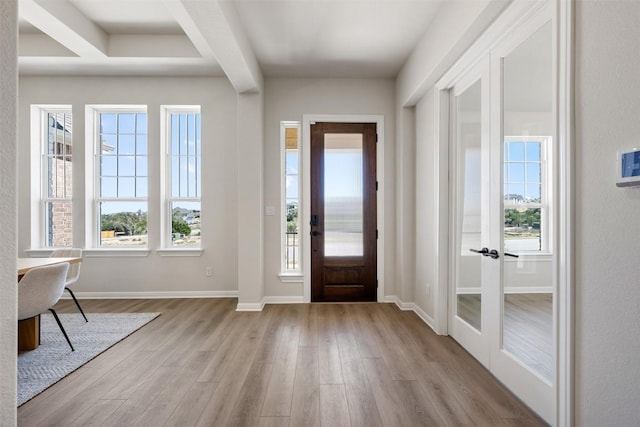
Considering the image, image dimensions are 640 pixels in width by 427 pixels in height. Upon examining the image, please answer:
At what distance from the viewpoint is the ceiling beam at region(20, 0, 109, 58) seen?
2953 millimetres

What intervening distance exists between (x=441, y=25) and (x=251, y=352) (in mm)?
3252

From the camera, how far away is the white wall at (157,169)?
448 centimetres

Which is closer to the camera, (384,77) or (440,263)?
(440,263)

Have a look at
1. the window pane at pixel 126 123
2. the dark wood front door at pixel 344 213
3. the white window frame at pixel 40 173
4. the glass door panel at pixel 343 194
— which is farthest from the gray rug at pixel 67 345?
the window pane at pixel 126 123

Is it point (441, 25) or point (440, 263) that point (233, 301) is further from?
point (441, 25)

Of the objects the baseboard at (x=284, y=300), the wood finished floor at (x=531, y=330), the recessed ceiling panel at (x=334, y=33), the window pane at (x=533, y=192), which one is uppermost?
the recessed ceiling panel at (x=334, y=33)

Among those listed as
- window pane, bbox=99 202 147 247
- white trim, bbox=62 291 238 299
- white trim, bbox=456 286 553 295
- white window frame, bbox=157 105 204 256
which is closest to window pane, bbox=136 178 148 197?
window pane, bbox=99 202 147 247

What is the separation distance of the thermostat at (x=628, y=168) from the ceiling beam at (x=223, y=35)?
99.2 inches

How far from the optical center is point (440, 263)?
3.17 m

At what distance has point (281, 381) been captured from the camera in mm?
2258

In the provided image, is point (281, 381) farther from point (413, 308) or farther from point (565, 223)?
point (413, 308)

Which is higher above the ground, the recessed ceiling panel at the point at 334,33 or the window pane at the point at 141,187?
the recessed ceiling panel at the point at 334,33

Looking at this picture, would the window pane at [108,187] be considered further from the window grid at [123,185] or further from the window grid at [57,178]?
the window grid at [57,178]

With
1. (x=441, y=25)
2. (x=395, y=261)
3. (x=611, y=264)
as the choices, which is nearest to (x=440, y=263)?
(x=395, y=261)
